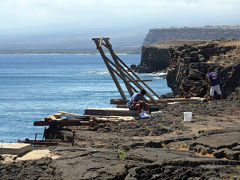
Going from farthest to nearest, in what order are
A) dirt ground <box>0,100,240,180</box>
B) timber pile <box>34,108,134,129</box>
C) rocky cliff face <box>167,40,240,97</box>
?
1. rocky cliff face <box>167,40,240,97</box>
2. timber pile <box>34,108,134,129</box>
3. dirt ground <box>0,100,240,180</box>

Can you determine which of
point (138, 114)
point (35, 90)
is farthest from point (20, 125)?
point (35, 90)

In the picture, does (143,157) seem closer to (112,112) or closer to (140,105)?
(140,105)

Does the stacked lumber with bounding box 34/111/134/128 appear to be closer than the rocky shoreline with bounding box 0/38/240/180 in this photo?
No

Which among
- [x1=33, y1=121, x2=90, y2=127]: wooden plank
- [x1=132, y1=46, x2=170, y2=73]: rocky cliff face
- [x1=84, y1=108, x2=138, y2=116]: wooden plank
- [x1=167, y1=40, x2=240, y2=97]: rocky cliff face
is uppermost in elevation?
[x1=132, y1=46, x2=170, y2=73]: rocky cliff face

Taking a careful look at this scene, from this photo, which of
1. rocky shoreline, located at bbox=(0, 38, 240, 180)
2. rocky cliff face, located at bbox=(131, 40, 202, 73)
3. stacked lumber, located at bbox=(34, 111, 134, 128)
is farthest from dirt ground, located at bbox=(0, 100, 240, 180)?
rocky cliff face, located at bbox=(131, 40, 202, 73)

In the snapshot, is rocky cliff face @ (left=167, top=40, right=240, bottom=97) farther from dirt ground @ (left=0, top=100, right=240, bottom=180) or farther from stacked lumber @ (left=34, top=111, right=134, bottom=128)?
dirt ground @ (left=0, top=100, right=240, bottom=180)

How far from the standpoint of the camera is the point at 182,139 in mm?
13922

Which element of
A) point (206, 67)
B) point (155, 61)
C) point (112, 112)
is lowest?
point (112, 112)

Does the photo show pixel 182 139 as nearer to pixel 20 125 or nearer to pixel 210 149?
pixel 210 149

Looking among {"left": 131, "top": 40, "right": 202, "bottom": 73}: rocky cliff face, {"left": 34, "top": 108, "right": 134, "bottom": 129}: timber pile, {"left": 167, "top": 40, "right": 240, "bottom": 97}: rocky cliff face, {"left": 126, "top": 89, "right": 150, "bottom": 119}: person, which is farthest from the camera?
{"left": 131, "top": 40, "right": 202, "bottom": 73}: rocky cliff face

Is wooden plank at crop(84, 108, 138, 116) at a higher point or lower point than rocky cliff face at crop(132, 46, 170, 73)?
lower

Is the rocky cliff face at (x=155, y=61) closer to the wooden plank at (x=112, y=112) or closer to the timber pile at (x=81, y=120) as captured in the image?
the wooden plank at (x=112, y=112)

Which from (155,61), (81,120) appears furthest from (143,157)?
(155,61)

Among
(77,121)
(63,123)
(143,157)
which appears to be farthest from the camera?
(77,121)
